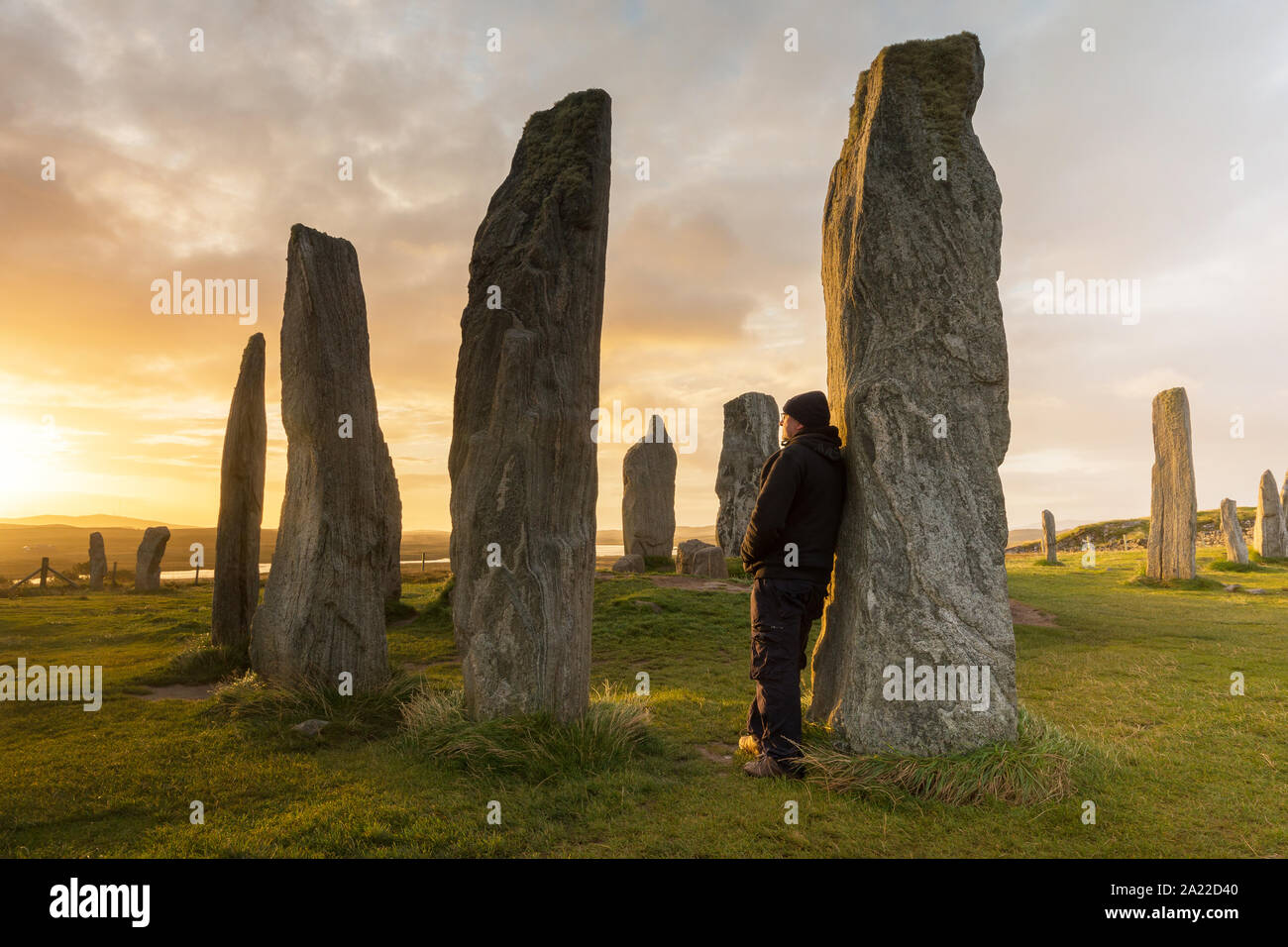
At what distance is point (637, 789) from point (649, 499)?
611 inches

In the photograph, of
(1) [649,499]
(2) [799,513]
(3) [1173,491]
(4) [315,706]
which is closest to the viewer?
(2) [799,513]

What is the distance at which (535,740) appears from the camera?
5.47 metres

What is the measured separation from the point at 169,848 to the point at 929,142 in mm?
7176

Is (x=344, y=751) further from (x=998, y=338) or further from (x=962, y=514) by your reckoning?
(x=998, y=338)

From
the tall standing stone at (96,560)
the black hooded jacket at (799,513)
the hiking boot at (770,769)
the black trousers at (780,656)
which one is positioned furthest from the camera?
the tall standing stone at (96,560)

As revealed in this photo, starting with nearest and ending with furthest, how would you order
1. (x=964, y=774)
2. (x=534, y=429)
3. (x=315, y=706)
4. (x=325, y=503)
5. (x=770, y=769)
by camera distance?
(x=964, y=774), (x=770, y=769), (x=534, y=429), (x=315, y=706), (x=325, y=503)

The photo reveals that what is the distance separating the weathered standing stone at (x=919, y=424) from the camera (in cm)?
533

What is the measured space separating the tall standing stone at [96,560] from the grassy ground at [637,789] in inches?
641

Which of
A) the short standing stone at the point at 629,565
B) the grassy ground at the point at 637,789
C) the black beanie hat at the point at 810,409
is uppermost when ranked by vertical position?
the black beanie hat at the point at 810,409

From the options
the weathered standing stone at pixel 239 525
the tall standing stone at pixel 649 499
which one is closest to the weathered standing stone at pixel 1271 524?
the tall standing stone at pixel 649 499

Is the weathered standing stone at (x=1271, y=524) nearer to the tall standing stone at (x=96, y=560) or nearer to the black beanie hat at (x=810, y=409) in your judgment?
the black beanie hat at (x=810, y=409)

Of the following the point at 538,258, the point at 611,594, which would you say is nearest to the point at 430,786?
the point at 538,258

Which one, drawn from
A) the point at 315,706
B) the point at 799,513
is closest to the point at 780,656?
the point at 799,513

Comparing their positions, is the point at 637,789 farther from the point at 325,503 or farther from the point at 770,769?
the point at 325,503
